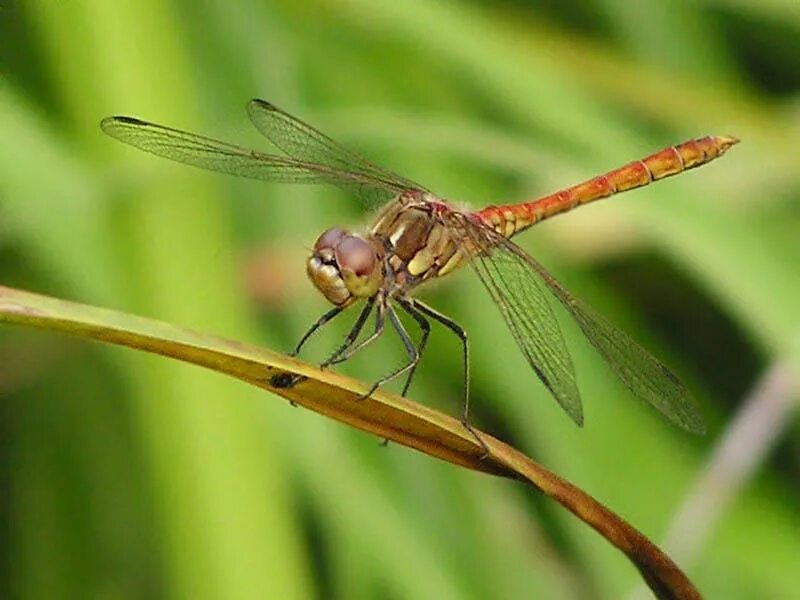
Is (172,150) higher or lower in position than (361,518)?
higher

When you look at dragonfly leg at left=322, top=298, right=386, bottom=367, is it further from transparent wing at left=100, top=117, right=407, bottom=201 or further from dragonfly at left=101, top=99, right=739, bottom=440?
transparent wing at left=100, top=117, right=407, bottom=201

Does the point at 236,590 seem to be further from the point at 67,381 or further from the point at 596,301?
the point at 596,301

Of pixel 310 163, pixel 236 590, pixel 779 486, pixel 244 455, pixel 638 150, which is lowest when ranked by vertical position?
pixel 236 590

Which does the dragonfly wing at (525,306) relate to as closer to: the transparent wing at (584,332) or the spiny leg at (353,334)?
→ the transparent wing at (584,332)

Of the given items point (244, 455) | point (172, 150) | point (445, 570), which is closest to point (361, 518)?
point (445, 570)

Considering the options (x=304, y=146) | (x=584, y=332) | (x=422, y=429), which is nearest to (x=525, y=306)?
(x=584, y=332)

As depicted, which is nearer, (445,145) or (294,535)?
(294,535)

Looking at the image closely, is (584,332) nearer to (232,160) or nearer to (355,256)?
(355,256)
